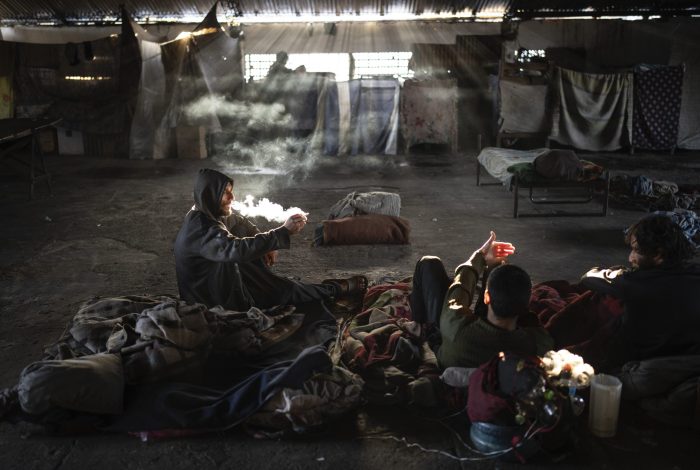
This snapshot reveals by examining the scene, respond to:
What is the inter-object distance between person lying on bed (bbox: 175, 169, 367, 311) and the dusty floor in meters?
1.22

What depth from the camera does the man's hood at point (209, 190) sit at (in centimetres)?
459

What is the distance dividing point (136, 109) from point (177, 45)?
168 centimetres

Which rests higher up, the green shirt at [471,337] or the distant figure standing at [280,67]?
the distant figure standing at [280,67]

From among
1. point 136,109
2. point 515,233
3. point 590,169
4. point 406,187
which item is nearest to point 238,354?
point 515,233

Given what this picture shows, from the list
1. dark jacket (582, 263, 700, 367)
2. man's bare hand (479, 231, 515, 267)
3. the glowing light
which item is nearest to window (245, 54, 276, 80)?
the glowing light

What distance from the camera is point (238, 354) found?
163 inches

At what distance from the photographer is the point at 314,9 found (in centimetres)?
1562

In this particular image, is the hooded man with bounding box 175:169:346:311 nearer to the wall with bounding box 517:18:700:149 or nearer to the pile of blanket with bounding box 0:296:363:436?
the pile of blanket with bounding box 0:296:363:436

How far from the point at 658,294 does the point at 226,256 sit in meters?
2.74

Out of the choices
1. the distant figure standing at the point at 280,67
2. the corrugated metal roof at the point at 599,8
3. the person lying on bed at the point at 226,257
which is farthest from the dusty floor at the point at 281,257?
the corrugated metal roof at the point at 599,8

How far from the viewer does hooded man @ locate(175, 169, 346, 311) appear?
4.50 metres

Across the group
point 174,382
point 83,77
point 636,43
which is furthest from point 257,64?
point 174,382

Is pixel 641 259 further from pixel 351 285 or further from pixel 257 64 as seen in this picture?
pixel 257 64

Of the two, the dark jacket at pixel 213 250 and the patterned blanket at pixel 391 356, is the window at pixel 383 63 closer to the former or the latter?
the dark jacket at pixel 213 250
